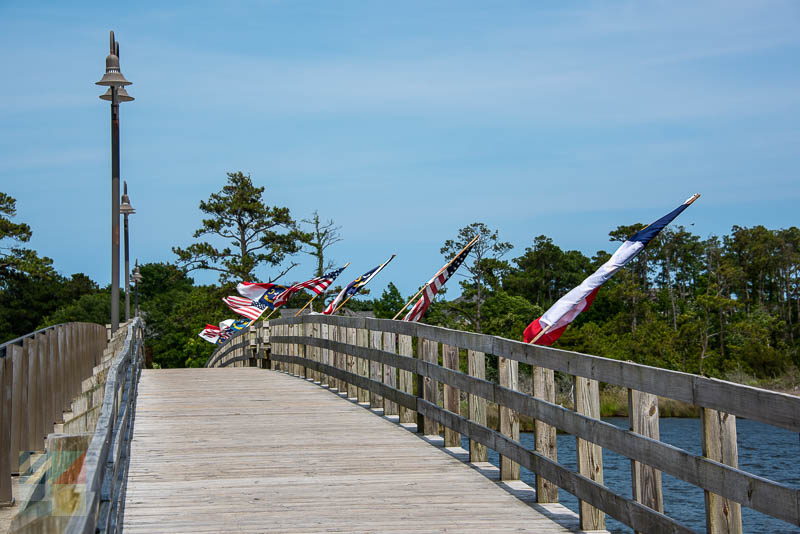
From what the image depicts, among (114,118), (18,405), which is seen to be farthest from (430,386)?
(114,118)

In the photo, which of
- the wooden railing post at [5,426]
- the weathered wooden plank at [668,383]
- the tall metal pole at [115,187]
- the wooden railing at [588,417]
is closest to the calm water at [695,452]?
the wooden railing at [588,417]

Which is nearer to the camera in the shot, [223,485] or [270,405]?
[223,485]

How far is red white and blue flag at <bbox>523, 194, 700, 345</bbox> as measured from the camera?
32.4 ft

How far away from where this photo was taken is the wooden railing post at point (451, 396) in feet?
35.0

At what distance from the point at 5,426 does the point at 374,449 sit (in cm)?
361

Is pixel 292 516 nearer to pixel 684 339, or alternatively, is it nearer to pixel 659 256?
pixel 684 339

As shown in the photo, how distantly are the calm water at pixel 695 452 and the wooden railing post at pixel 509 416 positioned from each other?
3.53 meters

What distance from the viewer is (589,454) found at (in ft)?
23.6

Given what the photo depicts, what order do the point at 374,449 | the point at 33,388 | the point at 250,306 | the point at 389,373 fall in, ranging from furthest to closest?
1. the point at 250,306
2. the point at 389,373
3. the point at 33,388
4. the point at 374,449

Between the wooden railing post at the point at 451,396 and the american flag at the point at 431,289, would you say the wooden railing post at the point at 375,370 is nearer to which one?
the american flag at the point at 431,289

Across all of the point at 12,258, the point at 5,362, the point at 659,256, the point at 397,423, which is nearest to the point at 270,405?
the point at 397,423

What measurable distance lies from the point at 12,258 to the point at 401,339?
214ft

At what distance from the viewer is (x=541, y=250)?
399ft

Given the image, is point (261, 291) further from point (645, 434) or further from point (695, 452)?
point (645, 434)
